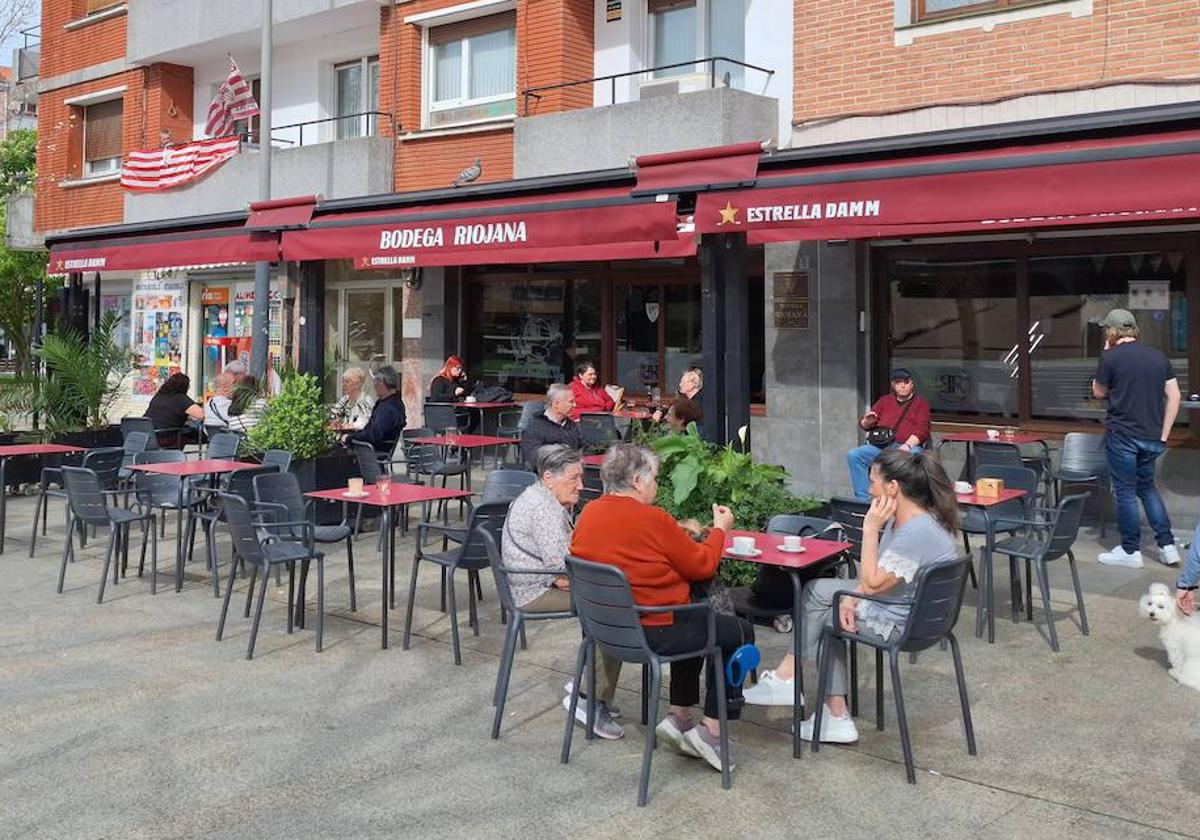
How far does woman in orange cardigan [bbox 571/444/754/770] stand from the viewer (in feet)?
14.8

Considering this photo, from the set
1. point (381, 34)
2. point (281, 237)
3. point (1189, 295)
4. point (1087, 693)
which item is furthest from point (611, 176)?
point (381, 34)

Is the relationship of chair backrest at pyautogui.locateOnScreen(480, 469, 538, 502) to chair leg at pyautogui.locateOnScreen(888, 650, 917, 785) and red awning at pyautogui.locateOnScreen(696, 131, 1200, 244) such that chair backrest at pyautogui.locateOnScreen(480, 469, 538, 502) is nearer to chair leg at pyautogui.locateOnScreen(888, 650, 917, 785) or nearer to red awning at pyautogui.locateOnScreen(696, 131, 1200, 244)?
red awning at pyautogui.locateOnScreen(696, 131, 1200, 244)

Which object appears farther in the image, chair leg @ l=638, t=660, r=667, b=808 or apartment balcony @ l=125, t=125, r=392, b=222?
apartment balcony @ l=125, t=125, r=392, b=222

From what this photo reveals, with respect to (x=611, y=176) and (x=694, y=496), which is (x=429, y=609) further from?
(x=611, y=176)

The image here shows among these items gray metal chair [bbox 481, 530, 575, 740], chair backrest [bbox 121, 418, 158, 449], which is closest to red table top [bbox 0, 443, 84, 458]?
chair backrest [bbox 121, 418, 158, 449]

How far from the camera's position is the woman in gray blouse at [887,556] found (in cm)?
480

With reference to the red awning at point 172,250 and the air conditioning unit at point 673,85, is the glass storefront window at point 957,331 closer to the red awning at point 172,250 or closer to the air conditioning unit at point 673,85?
the air conditioning unit at point 673,85

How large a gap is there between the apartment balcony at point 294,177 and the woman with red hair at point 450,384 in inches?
125

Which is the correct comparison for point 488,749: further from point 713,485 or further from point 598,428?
point 598,428

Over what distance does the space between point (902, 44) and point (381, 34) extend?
9.20 metres

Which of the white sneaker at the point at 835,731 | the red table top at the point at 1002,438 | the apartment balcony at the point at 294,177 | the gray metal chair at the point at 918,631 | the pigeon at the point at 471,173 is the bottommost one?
the white sneaker at the point at 835,731

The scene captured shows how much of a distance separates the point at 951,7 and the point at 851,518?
7121 millimetres

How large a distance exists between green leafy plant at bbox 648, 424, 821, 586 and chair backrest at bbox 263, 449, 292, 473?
3926mm

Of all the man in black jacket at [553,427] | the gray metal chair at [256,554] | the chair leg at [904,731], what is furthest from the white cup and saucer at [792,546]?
the man in black jacket at [553,427]
